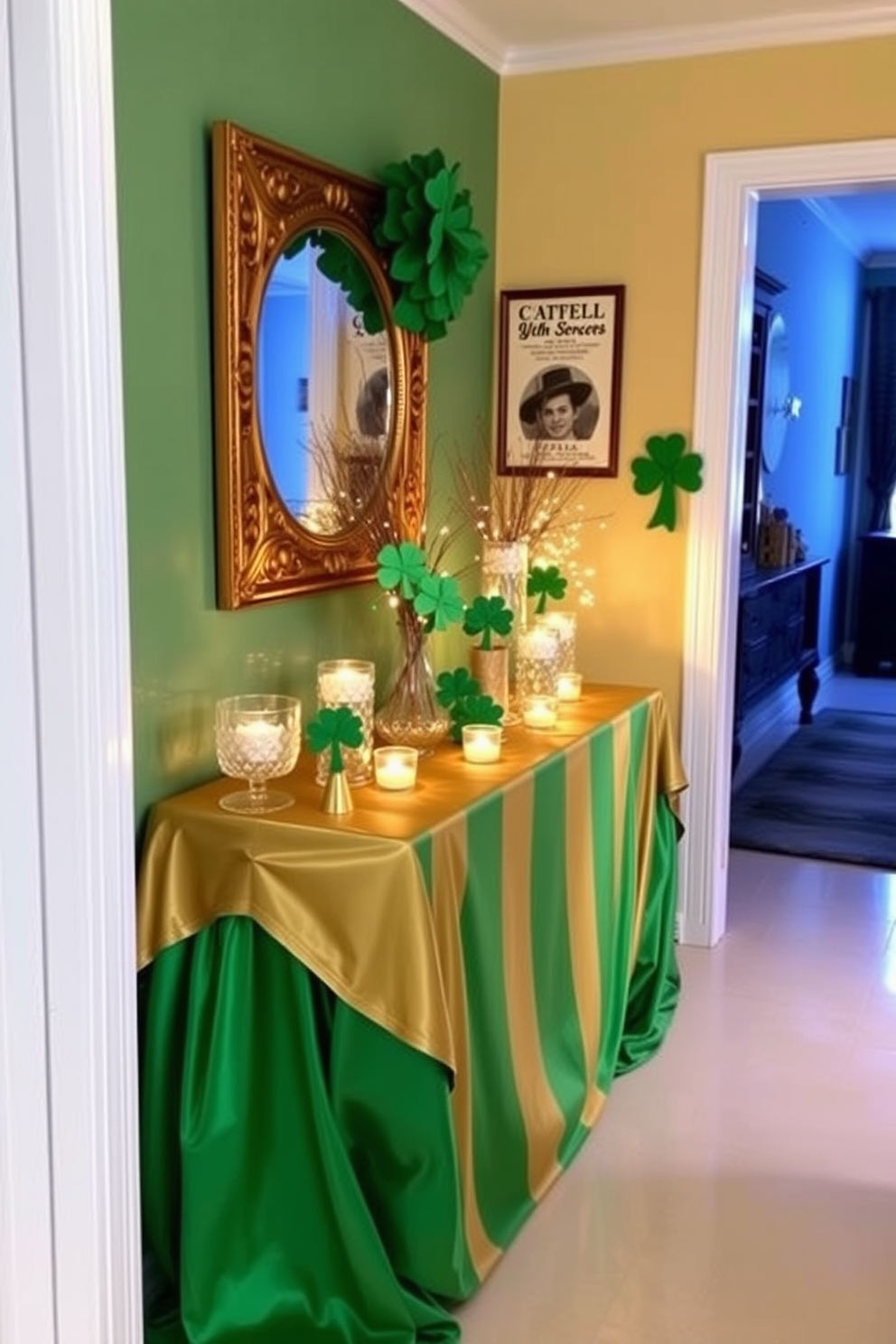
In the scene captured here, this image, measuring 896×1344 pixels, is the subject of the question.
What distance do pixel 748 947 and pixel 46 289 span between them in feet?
9.31

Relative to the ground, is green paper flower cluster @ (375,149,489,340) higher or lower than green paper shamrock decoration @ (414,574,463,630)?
higher

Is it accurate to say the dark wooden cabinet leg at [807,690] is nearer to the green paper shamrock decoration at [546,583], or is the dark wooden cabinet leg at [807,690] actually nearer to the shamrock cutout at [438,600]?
the green paper shamrock decoration at [546,583]

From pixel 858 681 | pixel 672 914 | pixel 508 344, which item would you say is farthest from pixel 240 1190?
pixel 858 681

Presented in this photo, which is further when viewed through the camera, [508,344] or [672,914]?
[508,344]

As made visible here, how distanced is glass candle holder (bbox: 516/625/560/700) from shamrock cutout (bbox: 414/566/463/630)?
1.49 feet

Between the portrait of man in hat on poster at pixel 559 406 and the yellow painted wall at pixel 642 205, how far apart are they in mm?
103

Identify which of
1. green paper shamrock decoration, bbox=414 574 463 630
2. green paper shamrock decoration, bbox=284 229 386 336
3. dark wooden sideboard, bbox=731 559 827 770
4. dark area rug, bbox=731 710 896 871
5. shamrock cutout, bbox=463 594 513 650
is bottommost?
dark area rug, bbox=731 710 896 871

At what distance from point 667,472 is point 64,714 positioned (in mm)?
2239

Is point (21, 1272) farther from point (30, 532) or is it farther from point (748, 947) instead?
point (748, 947)

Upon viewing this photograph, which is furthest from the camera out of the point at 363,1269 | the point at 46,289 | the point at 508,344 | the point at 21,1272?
the point at 508,344

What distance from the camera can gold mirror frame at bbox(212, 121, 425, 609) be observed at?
235 cm

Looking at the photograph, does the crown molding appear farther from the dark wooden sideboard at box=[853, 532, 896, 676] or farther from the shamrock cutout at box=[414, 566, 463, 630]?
the dark wooden sideboard at box=[853, 532, 896, 676]

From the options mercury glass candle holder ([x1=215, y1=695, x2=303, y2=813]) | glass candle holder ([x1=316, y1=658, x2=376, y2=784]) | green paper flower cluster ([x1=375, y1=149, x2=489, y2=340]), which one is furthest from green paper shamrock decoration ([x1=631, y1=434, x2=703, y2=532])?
mercury glass candle holder ([x1=215, y1=695, x2=303, y2=813])

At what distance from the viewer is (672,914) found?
3.44 metres
